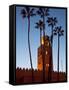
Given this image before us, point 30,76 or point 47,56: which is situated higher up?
point 47,56

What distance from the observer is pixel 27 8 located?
202 centimetres

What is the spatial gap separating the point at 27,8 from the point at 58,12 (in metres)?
0.22

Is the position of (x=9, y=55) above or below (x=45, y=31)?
below

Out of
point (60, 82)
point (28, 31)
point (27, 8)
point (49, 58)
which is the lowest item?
point (60, 82)

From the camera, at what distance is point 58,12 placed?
6.90 ft

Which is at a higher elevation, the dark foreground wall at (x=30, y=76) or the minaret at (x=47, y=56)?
the minaret at (x=47, y=56)

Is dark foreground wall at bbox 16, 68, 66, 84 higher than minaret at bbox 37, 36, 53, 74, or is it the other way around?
minaret at bbox 37, 36, 53, 74

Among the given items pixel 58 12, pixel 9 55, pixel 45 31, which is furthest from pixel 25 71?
pixel 58 12
